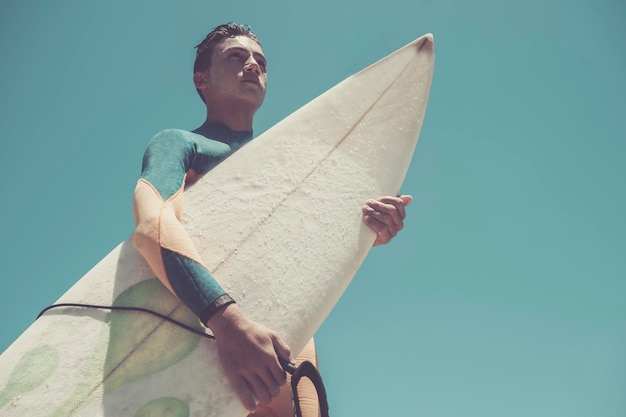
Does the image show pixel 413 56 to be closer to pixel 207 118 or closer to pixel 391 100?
pixel 391 100

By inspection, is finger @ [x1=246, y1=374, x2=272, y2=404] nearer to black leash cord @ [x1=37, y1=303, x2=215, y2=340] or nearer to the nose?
black leash cord @ [x1=37, y1=303, x2=215, y2=340]

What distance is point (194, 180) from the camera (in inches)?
84.1

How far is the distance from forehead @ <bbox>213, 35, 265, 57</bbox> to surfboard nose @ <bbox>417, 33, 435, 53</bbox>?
28.4 inches

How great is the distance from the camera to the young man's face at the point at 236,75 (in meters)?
2.39

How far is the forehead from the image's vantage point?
246cm

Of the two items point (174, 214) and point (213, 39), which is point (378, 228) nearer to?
point (174, 214)

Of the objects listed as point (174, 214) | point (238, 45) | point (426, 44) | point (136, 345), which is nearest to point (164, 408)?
point (136, 345)

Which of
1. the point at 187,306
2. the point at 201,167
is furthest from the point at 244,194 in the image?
the point at 187,306

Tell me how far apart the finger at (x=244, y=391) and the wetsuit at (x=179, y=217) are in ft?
0.62

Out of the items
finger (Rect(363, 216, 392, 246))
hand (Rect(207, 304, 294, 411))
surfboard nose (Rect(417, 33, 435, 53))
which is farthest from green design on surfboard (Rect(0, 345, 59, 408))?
surfboard nose (Rect(417, 33, 435, 53))

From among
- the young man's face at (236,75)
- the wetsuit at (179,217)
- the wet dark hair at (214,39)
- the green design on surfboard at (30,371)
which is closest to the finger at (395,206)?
the wetsuit at (179,217)

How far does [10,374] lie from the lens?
1.63 m

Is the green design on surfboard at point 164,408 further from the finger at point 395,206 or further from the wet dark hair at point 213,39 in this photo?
→ the wet dark hair at point 213,39

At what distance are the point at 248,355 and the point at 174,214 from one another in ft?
1.74
